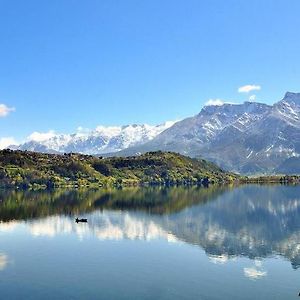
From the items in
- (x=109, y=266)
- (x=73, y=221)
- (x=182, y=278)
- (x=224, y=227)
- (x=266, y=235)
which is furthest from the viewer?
(x=73, y=221)

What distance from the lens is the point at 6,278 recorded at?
93375 millimetres

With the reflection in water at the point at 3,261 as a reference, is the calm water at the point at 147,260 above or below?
below

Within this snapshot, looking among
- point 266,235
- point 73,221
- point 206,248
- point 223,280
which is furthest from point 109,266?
point 73,221

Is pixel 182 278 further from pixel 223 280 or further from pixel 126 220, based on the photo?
pixel 126 220

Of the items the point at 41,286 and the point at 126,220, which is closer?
the point at 41,286

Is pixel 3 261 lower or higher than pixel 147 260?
higher

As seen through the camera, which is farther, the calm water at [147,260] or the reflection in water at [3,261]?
the reflection in water at [3,261]

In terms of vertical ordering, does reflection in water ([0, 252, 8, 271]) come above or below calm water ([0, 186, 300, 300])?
above

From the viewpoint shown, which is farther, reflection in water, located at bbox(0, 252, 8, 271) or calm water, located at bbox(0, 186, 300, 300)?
reflection in water, located at bbox(0, 252, 8, 271)

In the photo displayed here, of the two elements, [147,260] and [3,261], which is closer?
[3,261]

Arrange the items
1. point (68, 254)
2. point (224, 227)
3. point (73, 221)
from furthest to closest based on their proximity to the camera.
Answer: point (73, 221)
point (224, 227)
point (68, 254)

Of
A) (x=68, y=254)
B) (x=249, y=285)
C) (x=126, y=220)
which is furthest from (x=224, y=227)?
(x=249, y=285)

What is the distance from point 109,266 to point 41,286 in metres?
21.2

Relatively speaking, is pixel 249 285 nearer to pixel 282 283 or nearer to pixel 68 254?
pixel 282 283
